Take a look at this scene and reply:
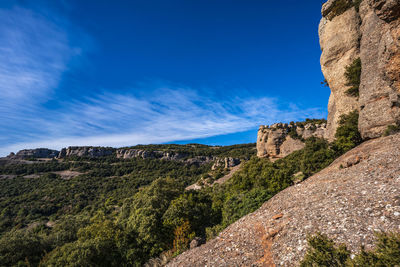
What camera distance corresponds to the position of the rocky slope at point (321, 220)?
5824 mm

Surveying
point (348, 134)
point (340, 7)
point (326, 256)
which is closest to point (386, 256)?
point (326, 256)

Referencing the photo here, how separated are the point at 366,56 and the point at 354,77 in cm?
254

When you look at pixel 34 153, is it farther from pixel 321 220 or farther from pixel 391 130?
pixel 391 130

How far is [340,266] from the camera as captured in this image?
4.12 m

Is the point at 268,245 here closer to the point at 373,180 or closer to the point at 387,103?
the point at 373,180

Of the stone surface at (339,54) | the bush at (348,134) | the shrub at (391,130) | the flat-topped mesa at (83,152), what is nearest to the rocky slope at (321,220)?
the shrub at (391,130)

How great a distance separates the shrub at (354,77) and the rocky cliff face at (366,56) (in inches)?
17.0

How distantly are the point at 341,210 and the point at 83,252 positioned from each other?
16641 mm

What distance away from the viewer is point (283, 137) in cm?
4797

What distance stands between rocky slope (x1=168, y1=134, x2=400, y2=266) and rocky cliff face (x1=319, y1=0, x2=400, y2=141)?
681 cm

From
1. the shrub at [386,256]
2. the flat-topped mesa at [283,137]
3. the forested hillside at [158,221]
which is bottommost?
the forested hillside at [158,221]

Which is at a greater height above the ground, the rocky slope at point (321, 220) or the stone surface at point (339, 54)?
the stone surface at point (339, 54)

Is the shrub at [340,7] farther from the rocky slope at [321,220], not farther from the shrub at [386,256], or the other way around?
the shrub at [386,256]

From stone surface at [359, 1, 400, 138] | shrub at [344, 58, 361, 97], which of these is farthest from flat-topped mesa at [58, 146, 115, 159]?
stone surface at [359, 1, 400, 138]
